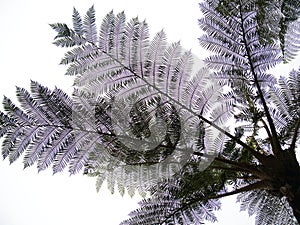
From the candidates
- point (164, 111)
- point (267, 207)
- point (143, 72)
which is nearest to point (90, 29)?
point (143, 72)

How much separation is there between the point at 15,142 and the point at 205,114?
474mm

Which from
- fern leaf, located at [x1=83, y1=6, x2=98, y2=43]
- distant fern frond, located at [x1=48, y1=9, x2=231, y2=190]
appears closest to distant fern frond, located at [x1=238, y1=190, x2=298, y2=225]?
distant fern frond, located at [x1=48, y1=9, x2=231, y2=190]

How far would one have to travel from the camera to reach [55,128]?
2.50 feet

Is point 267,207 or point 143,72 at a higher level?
point 143,72

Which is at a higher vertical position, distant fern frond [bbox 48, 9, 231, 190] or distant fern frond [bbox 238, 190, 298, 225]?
distant fern frond [bbox 48, 9, 231, 190]

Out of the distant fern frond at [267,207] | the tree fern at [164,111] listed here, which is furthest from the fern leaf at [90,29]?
the distant fern frond at [267,207]

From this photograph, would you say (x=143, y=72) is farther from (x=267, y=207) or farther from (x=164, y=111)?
(x=267, y=207)

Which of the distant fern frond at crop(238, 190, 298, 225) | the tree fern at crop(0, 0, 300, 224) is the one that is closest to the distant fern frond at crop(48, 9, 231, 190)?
the tree fern at crop(0, 0, 300, 224)

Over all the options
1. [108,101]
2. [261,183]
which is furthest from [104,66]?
[261,183]

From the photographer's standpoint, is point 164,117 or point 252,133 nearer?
point 164,117

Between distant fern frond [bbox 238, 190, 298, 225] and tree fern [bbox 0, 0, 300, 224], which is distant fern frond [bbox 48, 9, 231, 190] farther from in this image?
distant fern frond [bbox 238, 190, 298, 225]

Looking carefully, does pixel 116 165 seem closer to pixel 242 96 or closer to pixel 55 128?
pixel 55 128

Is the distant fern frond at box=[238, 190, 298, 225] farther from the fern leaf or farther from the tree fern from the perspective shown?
the fern leaf

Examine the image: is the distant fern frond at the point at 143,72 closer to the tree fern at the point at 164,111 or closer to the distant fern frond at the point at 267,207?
the tree fern at the point at 164,111
